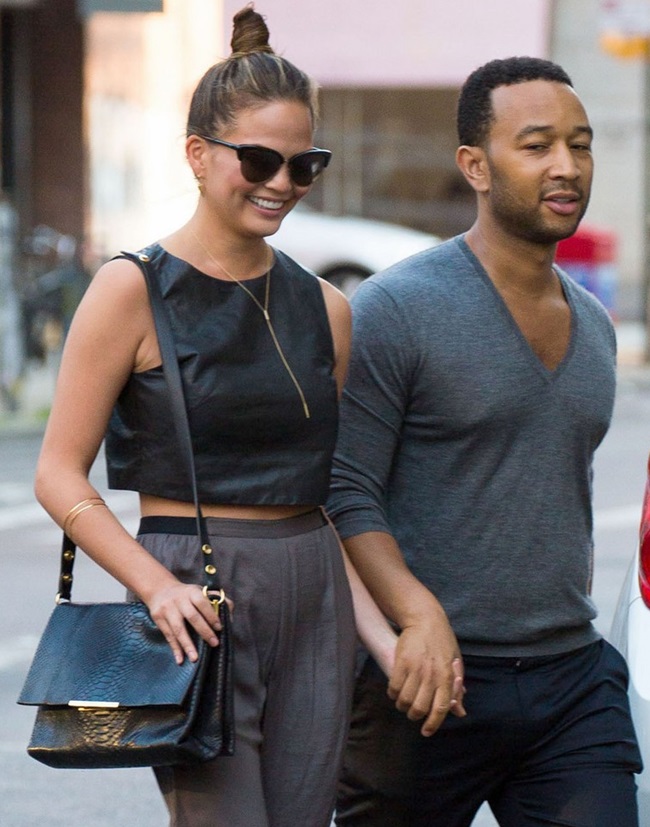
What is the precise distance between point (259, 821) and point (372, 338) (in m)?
0.93

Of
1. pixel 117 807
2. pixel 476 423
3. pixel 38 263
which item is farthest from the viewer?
pixel 38 263

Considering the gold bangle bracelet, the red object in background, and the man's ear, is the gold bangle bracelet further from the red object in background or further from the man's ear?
the red object in background

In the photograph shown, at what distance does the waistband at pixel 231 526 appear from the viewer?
3.19 metres

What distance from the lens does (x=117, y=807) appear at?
6008mm

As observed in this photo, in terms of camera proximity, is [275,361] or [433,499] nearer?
[275,361]

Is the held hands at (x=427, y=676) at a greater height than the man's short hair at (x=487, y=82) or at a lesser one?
lesser

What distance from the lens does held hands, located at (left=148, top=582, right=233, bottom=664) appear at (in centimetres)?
304

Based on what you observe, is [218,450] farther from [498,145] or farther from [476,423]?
[498,145]

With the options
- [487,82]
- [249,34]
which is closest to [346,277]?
[487,82]

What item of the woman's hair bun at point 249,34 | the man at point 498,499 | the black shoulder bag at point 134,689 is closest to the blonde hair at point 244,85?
the woman's hair bun at point 249,34

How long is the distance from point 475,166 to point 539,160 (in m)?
0.16

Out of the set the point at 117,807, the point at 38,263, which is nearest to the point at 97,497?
the point at 117,807

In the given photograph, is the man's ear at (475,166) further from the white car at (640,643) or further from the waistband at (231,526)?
the waistband at (231,526)

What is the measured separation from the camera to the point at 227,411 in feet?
10.5
